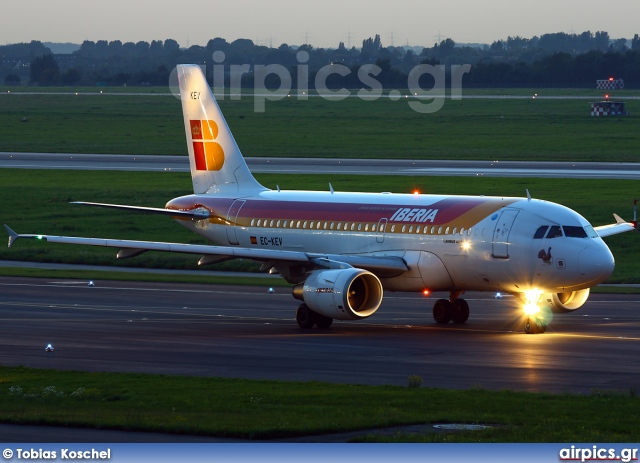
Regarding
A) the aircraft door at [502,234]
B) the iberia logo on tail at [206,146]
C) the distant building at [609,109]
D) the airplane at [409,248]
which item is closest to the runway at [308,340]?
the airplane at [409,248]

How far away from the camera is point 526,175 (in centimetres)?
8844

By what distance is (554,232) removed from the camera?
37.7m

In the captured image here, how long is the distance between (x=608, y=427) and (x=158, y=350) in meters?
15.4

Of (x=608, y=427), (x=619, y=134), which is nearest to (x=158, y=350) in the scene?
(x=608, y=427)

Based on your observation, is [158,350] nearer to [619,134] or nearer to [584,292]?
[584,292]

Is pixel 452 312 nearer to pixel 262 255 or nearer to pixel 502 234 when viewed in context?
pixel 502 234

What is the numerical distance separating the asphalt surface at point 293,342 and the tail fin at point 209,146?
175 inches

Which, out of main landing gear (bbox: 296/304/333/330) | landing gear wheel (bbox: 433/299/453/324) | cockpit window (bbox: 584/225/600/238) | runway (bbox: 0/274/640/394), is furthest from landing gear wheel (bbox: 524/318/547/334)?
main landing gear (bbox: 296/304/333/330)

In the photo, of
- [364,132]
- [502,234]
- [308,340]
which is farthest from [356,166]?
[308,340]

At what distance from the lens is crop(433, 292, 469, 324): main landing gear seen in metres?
41.2

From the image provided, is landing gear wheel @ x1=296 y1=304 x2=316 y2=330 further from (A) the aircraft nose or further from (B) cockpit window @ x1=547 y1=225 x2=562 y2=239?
(A) the aircraft nose

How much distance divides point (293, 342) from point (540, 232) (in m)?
8.19

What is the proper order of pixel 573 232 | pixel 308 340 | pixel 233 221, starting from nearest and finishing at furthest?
1. pixel 308 340
2. pixel 573 232
3. pixel 233 221

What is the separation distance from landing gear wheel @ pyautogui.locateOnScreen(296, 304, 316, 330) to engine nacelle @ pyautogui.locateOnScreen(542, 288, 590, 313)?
7.32 meters
